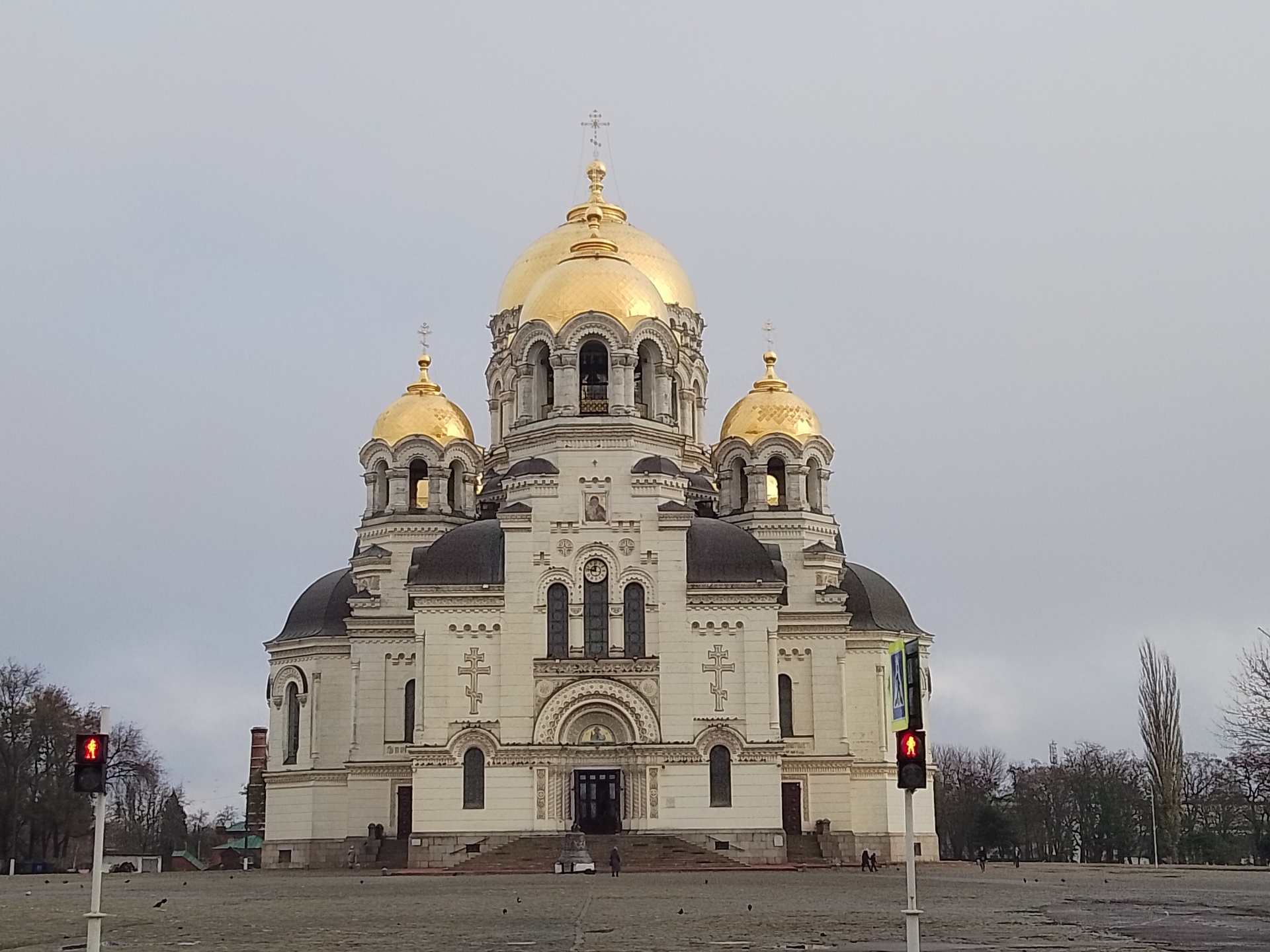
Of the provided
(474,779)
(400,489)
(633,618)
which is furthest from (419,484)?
(474,779)

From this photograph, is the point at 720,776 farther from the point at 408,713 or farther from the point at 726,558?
the point at 408,713

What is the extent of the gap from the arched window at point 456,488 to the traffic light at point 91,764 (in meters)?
42.2

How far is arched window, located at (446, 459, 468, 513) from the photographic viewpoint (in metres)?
58.6

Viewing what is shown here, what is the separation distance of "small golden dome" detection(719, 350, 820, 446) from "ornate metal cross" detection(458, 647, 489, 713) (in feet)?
45.6

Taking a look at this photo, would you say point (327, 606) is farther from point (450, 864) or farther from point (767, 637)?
point (767, 637)

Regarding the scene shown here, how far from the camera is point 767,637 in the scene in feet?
163

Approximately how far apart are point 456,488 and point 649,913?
34413 mm

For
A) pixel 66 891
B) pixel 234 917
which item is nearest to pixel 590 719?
pixel 66 891

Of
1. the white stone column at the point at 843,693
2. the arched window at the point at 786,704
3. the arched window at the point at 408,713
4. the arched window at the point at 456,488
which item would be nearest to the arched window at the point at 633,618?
the arched window at the point at 786,704

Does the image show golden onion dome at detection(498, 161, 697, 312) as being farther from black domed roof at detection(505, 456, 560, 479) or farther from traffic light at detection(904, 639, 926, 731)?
traffic light at detection(904, 639, 926, 731)

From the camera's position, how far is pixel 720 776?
160 feet

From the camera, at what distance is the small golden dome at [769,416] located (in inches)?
2291

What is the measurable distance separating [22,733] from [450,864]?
24.1 m

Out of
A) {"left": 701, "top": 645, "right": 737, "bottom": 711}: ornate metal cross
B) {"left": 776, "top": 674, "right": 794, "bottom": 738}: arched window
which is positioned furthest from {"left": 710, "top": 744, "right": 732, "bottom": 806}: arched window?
{"left": 776, "top": 674, "right": 794, "bottom": 738}: arched window
